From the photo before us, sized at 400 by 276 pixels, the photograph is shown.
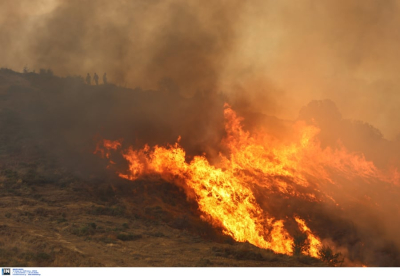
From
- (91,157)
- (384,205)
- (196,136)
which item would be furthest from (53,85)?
(384,205)

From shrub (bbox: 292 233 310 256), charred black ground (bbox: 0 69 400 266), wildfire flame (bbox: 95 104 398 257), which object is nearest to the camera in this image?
charred black ground (bbox: 0 69 400 266)

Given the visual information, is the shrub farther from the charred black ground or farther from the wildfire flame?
the charred black ground

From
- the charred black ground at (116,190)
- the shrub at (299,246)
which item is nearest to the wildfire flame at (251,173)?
the charred black ground at (116,190)

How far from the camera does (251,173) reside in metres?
50.3

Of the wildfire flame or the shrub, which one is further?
the wildfire flame

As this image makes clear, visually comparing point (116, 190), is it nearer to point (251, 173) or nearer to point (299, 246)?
point (251, 173)

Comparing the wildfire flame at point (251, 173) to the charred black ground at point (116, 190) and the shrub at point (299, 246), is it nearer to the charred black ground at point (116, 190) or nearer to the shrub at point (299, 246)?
the charred black ground at point (116, 190)

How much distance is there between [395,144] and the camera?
71188 mm

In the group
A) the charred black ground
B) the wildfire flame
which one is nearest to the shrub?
the wildfire flame

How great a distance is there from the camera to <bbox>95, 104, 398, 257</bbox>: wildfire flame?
4141 centimetres

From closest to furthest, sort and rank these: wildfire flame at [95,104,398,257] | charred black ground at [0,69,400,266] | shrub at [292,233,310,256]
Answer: charred black ground at [0,69,400,266], shrub at [292,233,310,256], wildfire flame at [95,104,398,257]

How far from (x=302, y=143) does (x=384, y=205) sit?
1600 cm

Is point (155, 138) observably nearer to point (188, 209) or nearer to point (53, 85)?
point (188, 209)

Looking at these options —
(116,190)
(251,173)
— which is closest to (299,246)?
(251,173)
